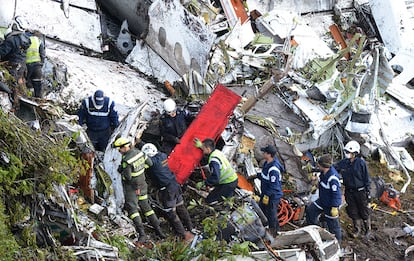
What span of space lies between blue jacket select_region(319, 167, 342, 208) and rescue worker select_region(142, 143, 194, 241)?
1.71 metres

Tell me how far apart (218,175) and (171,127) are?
51.5 inches

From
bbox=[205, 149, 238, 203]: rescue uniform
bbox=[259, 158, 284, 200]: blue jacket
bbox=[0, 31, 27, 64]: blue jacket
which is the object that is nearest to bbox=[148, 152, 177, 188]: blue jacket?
bbox=[205, 149, 238, 203]: rescue uniform

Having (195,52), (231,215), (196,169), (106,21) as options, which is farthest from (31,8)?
(231,215)

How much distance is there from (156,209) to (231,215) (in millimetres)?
1043

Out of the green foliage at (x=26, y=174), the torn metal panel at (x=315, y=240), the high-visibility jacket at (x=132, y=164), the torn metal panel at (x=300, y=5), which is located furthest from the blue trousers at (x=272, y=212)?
the torn metal panel at (x=300, y=5)

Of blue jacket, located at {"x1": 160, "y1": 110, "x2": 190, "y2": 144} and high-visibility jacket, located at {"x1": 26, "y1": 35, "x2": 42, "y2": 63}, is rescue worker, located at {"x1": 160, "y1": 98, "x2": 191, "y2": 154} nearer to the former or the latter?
blue jacket, located at {"x1": 160, "y1": 110, "x2": 190, "y2": 144}

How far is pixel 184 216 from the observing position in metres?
7.73

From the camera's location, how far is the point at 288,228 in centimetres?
842

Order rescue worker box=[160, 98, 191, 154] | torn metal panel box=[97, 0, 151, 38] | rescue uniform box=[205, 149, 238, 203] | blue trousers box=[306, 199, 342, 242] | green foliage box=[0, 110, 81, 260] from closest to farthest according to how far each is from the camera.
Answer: green foliage box=[0, 110, 81, 260], rescue uniform box=[205, 149, 238, 203], blue trousers box=[306, 199, 342, 242], rescue worker box=[160, 98, 191, 154], torn metal panel box=[97, 0, 151, 38]

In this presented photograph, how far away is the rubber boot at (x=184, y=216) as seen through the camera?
7.67 metres

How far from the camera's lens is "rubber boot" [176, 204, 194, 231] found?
7.67 metres

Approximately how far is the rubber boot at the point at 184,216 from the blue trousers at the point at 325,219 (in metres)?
1.56

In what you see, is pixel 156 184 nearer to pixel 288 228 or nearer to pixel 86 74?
pixel 288 228

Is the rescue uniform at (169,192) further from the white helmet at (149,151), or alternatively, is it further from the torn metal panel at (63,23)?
the torn metal panel at (63,23)
